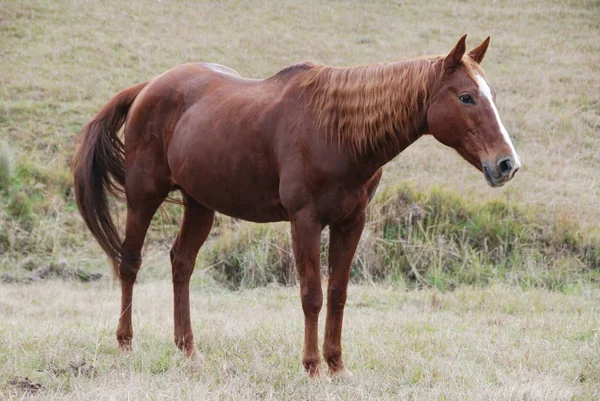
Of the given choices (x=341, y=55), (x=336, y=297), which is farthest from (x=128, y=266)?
(x=341, y=55)

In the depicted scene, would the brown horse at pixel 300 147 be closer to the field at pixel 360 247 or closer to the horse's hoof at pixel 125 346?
the horse's hoof at pixel 125 346

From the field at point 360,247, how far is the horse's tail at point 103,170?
764 mm

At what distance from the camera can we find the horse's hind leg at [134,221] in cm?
566

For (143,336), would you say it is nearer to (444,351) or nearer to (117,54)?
(444,351)

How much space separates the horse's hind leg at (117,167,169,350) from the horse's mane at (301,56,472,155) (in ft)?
5.27

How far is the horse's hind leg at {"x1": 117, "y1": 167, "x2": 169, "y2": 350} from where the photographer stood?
5.66 metres

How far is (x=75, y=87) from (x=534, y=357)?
1082cm

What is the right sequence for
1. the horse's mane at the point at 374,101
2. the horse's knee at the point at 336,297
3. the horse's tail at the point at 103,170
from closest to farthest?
the horse's mane at the point at 374,101, the horse's knee at the point at 336,297, the horse's tail at the point at 103,170

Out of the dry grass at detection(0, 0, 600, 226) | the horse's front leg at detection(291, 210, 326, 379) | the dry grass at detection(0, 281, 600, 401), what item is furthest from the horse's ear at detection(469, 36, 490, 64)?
the dry grass at detection(0, 0, 600, 226)

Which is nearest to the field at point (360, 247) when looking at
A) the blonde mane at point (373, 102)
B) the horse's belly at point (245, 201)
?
the horse's belly at point (245, 201)

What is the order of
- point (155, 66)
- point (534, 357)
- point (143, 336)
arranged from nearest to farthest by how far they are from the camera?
point (534, 357) → point (143, 336) → point (155, 66)

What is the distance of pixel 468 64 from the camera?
4.39m

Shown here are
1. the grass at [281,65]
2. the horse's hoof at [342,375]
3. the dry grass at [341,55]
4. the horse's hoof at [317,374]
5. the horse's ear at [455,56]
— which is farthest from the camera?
the dry grass at [341,55]

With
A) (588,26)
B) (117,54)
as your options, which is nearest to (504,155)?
(117,54)
